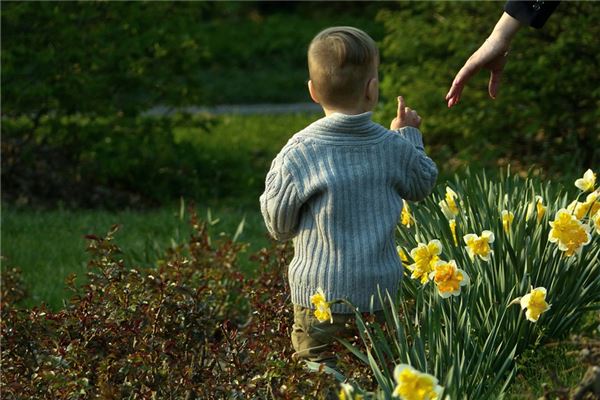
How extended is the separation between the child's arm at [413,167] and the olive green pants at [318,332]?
38 centimetres

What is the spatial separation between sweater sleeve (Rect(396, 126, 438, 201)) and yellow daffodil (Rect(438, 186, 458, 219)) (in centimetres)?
57

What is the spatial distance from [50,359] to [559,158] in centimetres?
557

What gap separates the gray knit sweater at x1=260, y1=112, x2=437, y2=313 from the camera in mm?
3145

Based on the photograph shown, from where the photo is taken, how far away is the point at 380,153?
3.19 m

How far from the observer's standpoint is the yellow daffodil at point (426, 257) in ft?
10.6

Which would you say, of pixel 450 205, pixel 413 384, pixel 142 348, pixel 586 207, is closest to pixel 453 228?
pixel 450 205

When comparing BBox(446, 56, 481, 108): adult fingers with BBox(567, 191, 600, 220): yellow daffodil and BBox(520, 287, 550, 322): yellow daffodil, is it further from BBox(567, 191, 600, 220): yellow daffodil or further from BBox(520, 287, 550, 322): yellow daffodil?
BBox(520, 287, 550, 322): yellow daffodil

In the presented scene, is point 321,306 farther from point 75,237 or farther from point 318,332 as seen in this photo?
point 75,237

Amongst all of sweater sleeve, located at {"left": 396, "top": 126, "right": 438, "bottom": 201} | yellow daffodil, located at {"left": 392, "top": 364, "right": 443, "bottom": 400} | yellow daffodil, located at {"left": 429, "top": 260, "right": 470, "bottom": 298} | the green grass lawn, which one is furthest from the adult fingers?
the green grass lawn

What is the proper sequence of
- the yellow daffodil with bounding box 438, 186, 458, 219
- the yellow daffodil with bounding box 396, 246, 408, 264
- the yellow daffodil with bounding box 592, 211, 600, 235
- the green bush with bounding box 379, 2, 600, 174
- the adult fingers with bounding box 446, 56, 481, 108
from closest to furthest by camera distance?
the yellow daffodil with bounding box 592, 211, 600, 235 → the adult fingers with bounding box 446, 56, 481, 108 → the yellow daffodil with bounding box 396, 246, 408, 264 → the yellow daffodil with bounding box 438, 186, 458, 219 → the green bush with bounding box 379, 2, 600, 174

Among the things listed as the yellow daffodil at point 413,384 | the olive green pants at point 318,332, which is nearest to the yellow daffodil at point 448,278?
the olive green pants at point 318,332

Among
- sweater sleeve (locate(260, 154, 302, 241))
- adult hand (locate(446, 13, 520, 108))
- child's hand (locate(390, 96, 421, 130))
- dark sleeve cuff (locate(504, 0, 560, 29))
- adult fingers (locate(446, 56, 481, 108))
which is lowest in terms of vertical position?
sweater sleeve (locate(260, 154, 302, 241))

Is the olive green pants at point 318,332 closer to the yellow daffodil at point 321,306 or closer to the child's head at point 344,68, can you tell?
the yellow daffodil at point 321,306

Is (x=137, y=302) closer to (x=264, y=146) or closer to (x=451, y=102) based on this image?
(x=451, y=102)
